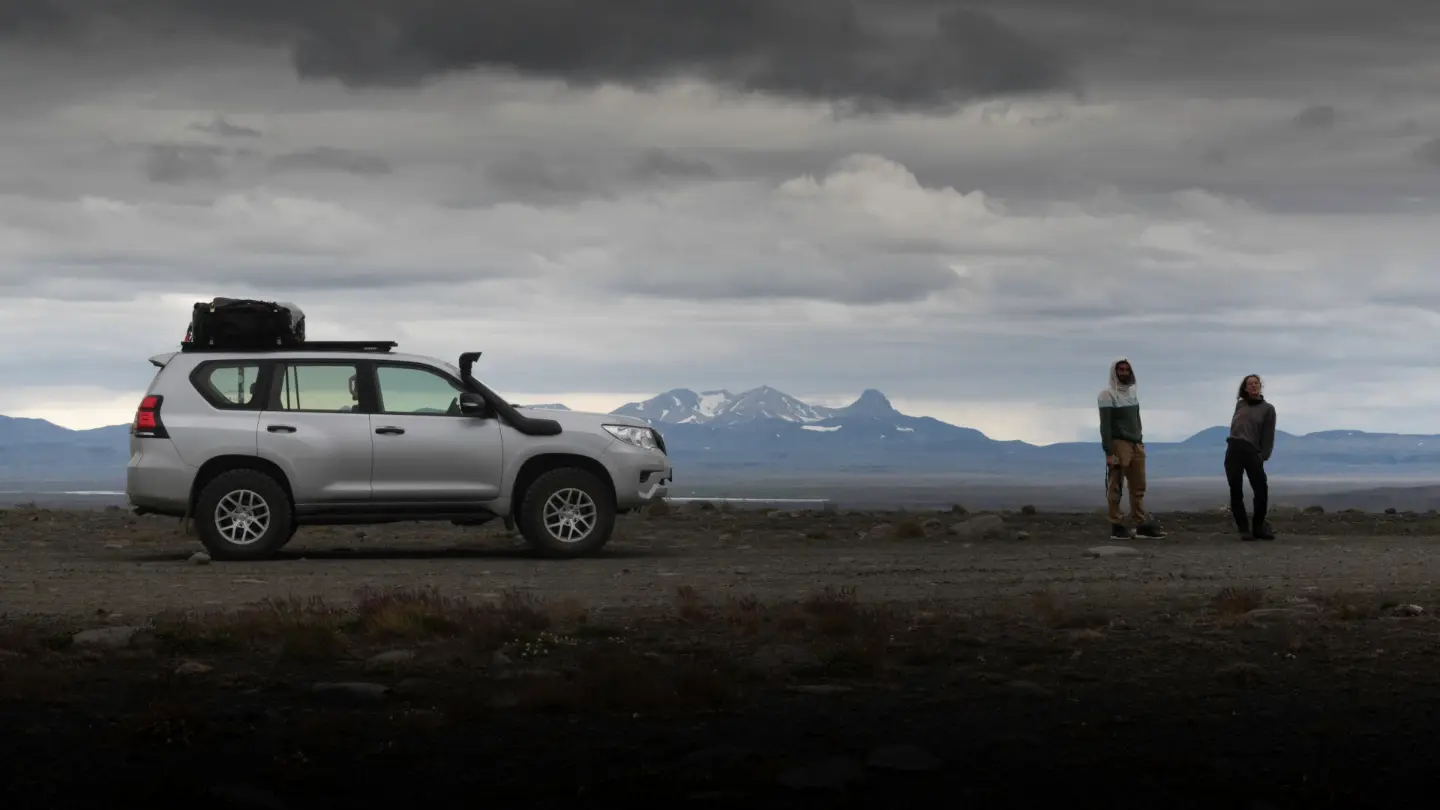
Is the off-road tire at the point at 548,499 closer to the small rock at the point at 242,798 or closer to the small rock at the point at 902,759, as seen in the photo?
the small rock at the point at 902,759

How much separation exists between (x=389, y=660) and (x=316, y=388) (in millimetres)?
8967

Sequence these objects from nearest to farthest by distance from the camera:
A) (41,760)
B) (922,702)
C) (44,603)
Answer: (41,760), (922,702), (44,603)

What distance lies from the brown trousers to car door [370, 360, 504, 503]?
26.3 feet

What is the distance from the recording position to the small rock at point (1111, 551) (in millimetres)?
19719

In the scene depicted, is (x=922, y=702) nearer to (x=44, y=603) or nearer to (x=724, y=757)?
(x=724, y=757)

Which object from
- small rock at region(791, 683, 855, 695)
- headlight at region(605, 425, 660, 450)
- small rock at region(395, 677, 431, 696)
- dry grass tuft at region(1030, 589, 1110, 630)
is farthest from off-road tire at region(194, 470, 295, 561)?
small rock at region(791, 683, 855, 695)

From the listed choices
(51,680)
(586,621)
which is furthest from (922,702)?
(51,680)

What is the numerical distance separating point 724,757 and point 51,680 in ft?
13.0

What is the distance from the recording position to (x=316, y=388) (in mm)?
18766

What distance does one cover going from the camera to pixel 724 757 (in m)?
7.67

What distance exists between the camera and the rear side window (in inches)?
735

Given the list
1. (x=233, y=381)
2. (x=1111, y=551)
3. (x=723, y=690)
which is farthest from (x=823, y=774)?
(x=1111, y=551)

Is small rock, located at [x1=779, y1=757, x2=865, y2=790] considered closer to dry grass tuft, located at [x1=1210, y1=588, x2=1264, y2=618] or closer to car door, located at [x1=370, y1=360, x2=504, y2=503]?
dry grass tuft, located at [x1=1210, y1=588, x2=1264, y2=618]

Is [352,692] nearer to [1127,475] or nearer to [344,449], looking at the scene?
[344,449]
